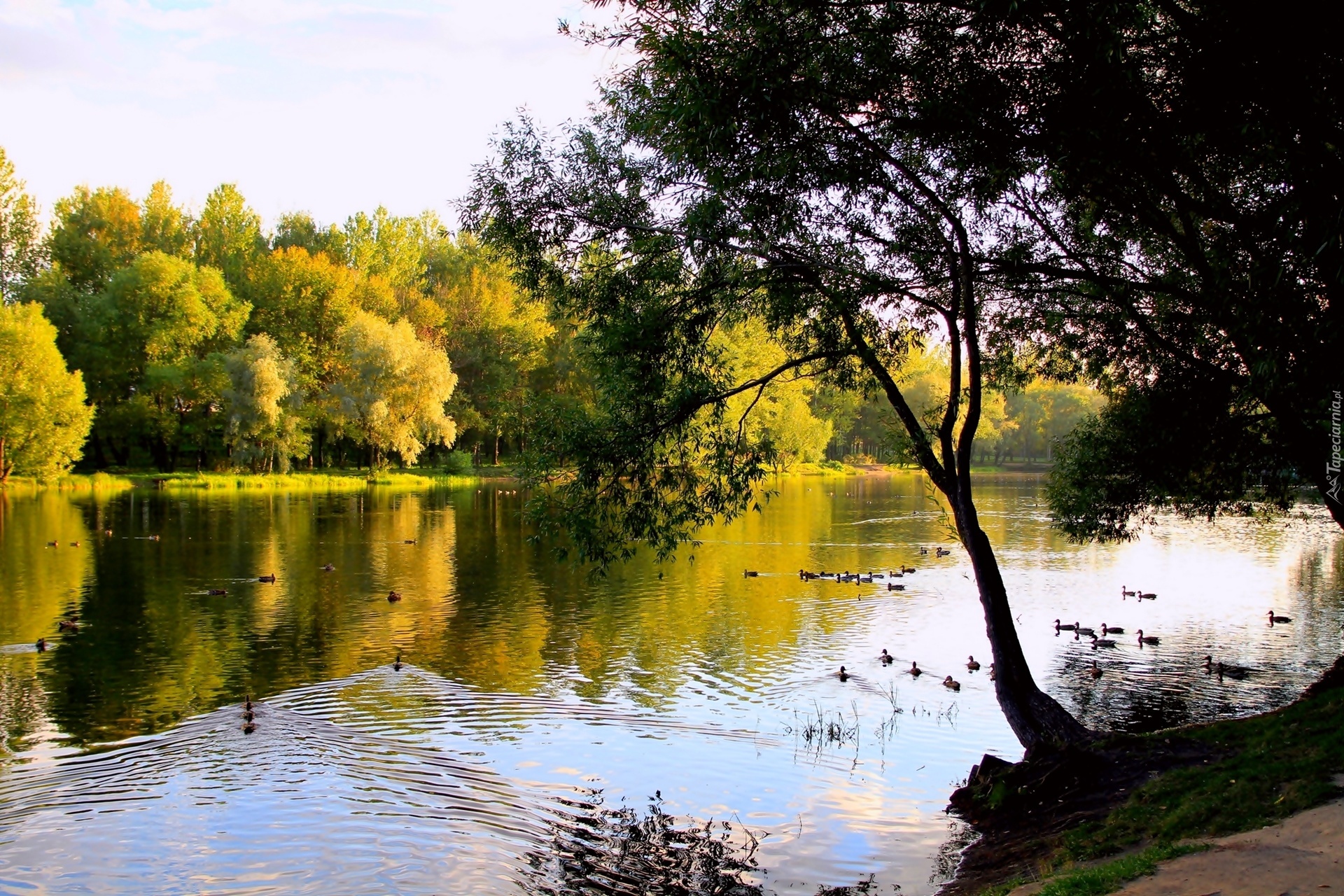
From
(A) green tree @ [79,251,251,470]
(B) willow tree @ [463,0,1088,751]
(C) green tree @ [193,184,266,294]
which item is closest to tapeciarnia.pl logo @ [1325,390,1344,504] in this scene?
(B) willow tree @ [463,0,1088,751]

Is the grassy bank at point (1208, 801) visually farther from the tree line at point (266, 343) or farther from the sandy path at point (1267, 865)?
the tree line at point (266, 343)

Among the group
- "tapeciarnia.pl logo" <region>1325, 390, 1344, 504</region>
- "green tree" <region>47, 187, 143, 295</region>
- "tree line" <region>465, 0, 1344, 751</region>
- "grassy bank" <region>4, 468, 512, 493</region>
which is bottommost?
"grassy bank" <region>4, 468, 512, 493</region>

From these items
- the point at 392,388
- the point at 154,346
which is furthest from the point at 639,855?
the point at 154,346

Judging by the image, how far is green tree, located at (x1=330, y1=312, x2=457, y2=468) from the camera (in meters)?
71.4

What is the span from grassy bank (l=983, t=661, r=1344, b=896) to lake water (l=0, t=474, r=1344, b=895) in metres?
1.80

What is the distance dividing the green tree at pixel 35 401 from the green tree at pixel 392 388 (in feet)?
55.1

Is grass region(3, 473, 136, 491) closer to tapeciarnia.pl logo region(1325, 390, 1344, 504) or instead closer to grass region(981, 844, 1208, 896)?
tapeciarnia.pl logo region(1325, 390, 1344, 504)

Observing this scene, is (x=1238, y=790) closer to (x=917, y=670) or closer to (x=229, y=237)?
(x=917, y=670)

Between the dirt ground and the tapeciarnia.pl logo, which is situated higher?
the tapeciarnia.pl logo

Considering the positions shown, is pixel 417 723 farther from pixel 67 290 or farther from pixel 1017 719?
pixel 67 290

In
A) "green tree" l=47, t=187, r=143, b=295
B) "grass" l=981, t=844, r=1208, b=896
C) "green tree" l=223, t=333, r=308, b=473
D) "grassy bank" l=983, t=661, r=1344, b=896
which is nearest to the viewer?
"grass" l=981, t=844, r=1208, b=896

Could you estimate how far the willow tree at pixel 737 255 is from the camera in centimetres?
1019

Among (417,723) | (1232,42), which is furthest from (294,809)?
(1232,42)

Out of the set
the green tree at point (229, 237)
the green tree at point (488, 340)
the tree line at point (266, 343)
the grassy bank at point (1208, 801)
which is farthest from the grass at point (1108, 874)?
the green tree at point (229, 237)
